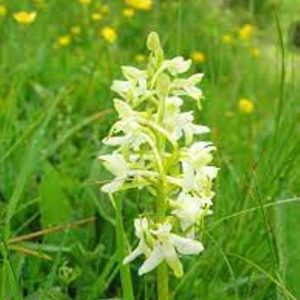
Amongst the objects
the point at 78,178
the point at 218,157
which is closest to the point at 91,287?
the point at 218,157

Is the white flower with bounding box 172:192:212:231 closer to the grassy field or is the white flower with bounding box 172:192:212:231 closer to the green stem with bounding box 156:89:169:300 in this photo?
the green stem with bounding box 156:89:169:300

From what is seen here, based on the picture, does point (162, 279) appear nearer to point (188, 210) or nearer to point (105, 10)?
point (188, 210)

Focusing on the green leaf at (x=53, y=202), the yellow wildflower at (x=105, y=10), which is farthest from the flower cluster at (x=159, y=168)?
the yellow wildflower at (x=105, y=10)

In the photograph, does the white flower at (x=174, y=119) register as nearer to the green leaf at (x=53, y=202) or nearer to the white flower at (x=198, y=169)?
the white flower at (x=198, y=169)

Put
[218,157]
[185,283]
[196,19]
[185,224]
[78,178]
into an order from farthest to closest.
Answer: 1. [196,19]
2. [78,178]
3. [218,157]
4. [185,283]
5. [185,224]

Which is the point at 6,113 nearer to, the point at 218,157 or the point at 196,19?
the point at 218,157

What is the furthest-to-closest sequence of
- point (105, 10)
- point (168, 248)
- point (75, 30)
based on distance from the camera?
point (105, 10) < point (75, 30) < point (168, 248)

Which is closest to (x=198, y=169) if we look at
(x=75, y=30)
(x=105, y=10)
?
(x=75, y=30)
